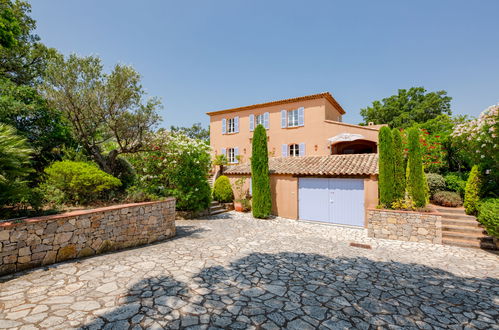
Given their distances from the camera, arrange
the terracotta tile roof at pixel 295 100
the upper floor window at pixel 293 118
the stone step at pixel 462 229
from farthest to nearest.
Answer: the upper floor window at pixel 293 118 < the terracotta tile roof at pixel 295 100 < the stone step at pixel 462 229

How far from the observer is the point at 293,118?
19.9 meters

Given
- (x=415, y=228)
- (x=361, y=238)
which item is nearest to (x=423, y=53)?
(x=415, y=228)

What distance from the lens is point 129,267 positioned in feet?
18.5

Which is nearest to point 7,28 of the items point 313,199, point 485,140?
point 313,199

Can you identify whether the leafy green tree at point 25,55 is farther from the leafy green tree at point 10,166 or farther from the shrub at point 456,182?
the shrub at point 456,182

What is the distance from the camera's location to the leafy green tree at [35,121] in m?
7.86

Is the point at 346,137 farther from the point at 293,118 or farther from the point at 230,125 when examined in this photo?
the point at 230,125

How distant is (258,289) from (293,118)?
1713 cm

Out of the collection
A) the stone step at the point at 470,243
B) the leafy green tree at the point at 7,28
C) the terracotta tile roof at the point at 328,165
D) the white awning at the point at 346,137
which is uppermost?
the leafy green tree at the point at 7,28

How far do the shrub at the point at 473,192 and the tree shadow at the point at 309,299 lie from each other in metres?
5.35

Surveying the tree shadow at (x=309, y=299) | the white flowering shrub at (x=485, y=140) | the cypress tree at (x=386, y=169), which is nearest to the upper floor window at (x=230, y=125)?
the cypress tree at (x=386, y=169)

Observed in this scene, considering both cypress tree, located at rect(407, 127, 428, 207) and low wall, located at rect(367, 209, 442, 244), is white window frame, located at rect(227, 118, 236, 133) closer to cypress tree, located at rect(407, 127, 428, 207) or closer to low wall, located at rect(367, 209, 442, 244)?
cypress tree, located at rect(407, 127, 428, 207)

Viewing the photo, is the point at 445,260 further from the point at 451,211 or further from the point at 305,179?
the point at 305,179

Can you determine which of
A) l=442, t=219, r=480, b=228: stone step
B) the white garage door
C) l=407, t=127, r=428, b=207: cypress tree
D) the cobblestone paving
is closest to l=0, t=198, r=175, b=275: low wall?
the cobblestone paving
